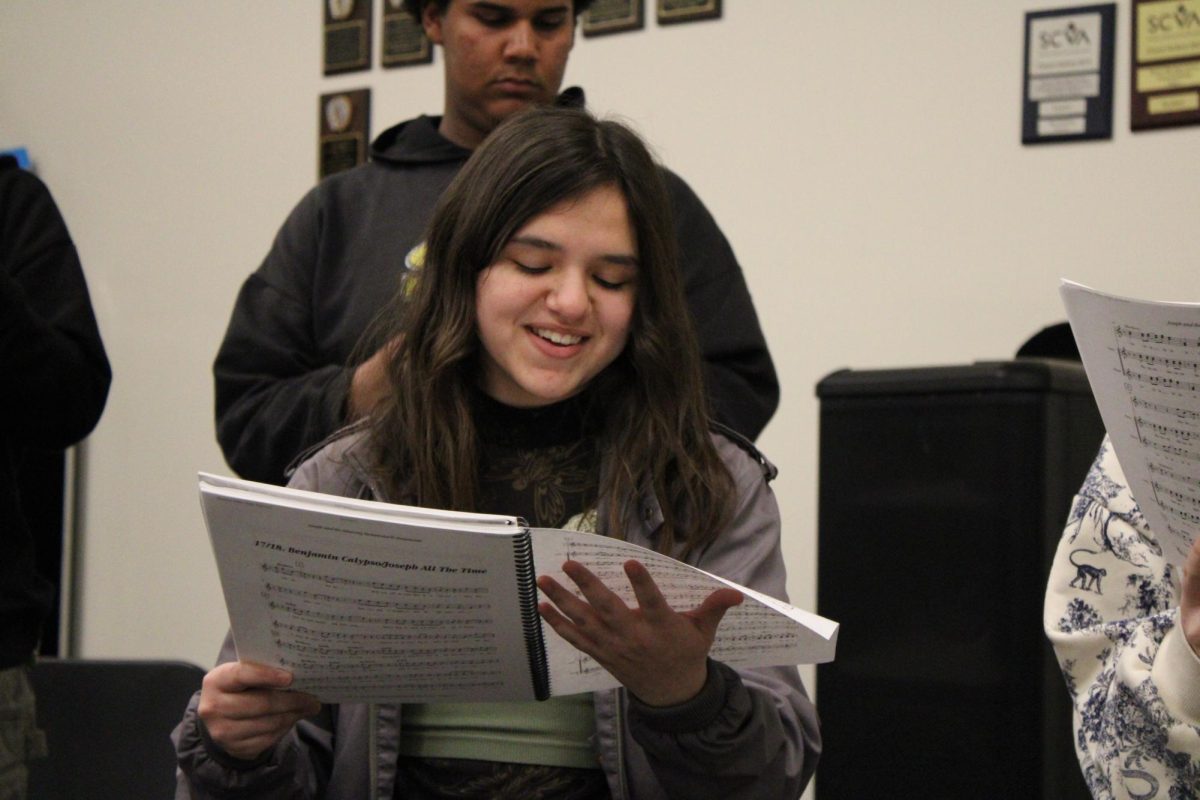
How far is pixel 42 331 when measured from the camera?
188 centimetres

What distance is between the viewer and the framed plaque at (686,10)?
11.0 ft

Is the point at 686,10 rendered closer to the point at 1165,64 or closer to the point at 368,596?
the point at 1165,64

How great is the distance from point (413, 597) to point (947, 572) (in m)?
1.54

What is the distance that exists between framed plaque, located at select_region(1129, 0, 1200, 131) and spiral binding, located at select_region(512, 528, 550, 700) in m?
2.03

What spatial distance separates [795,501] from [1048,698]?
0.96 meters

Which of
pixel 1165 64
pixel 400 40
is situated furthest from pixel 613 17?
pixel 1165 64

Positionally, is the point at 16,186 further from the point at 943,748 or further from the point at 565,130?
the point at 943,748

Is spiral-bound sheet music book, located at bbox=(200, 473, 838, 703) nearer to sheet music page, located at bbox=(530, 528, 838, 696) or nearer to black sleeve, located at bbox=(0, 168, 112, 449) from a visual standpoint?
sheet music page, located at bbox=(530, 528, 838, 696)

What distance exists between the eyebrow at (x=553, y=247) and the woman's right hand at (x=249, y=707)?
0.52m

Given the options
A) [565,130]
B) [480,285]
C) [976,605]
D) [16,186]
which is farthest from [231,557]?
[976,605]

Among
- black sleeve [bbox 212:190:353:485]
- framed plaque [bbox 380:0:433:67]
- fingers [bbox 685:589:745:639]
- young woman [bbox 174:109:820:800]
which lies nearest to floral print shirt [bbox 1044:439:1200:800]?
young woman [bbox 174:109:820:800]

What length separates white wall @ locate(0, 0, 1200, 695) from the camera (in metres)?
2.89

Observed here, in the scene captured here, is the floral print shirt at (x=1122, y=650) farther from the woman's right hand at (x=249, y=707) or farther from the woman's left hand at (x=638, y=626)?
the woman's right hand at (x=249, y=707)

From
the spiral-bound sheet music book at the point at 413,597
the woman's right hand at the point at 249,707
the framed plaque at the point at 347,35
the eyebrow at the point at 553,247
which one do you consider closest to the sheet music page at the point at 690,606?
the spiral-bound sheet music book at the point at 413,597
